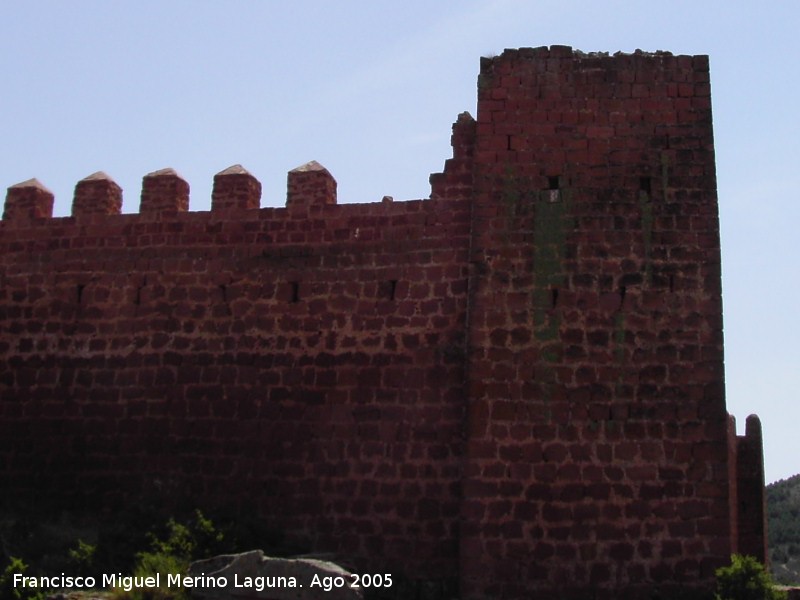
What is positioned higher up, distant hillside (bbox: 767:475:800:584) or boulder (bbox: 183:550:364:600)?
distant hillside (bbox: 767:475:800:584)

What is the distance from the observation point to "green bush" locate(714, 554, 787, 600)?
979 centimetres

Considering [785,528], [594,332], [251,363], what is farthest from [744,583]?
[785,528]

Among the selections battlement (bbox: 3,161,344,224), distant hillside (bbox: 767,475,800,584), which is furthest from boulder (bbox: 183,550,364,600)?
distant hillside (bbox: 767,475,800,584)

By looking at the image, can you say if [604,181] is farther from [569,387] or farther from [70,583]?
[70,583]

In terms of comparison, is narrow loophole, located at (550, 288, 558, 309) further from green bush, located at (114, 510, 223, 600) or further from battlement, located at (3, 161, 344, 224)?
green bush, located at (114, 510, 223, 600)

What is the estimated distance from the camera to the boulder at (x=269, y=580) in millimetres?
9219

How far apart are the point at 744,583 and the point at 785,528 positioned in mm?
17390

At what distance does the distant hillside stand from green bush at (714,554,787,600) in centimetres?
1179

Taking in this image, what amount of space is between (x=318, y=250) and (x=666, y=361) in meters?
4.11

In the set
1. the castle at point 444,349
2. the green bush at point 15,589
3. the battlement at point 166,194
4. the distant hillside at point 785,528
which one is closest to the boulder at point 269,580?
the castle at point 444,349

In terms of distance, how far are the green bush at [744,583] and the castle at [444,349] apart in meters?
0.20

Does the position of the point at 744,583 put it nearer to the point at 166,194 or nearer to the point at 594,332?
the point at 594,332

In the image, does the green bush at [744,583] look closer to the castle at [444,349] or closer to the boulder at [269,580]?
the castle at [444,349]

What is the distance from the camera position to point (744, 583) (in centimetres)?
984
